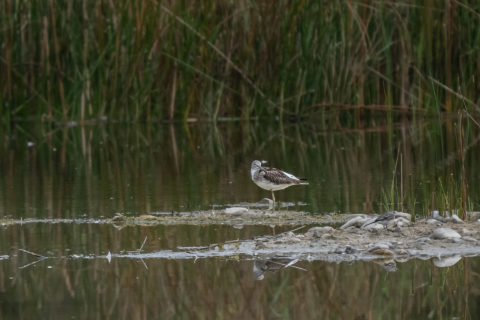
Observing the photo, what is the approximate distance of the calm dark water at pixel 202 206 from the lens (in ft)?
15.6

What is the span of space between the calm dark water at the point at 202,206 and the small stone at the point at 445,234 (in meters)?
0.43

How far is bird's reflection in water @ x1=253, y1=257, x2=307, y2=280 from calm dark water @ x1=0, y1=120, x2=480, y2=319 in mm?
62

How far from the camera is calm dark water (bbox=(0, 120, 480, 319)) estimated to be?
15.6 feet

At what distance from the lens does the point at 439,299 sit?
15.6 feet

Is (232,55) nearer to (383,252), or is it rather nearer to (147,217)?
(147,217)

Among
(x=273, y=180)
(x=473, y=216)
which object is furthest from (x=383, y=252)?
(x=273, y=180)

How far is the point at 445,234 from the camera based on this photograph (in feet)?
20.1

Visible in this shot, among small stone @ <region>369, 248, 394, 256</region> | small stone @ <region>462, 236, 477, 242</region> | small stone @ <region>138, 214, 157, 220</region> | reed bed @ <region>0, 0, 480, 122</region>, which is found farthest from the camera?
reed bed @ <region>0, 0, 480, 122</region>

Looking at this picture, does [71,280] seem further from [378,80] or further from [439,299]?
[378,80]

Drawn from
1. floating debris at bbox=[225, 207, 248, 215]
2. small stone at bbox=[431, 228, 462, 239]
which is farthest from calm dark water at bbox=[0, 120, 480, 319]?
floating debris at bbox=[225, 207, 248, 215]

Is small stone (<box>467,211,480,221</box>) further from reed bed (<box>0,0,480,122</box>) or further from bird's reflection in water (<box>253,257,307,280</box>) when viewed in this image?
reed bed (<box>0,0,480,122</box>)

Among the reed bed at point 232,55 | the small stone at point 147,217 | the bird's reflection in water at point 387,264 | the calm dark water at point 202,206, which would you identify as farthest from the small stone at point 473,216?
the reed bed at point 232,55

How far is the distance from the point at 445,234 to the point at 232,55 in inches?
399

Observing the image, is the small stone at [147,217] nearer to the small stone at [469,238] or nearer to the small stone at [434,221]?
the small stone at [434,221]
